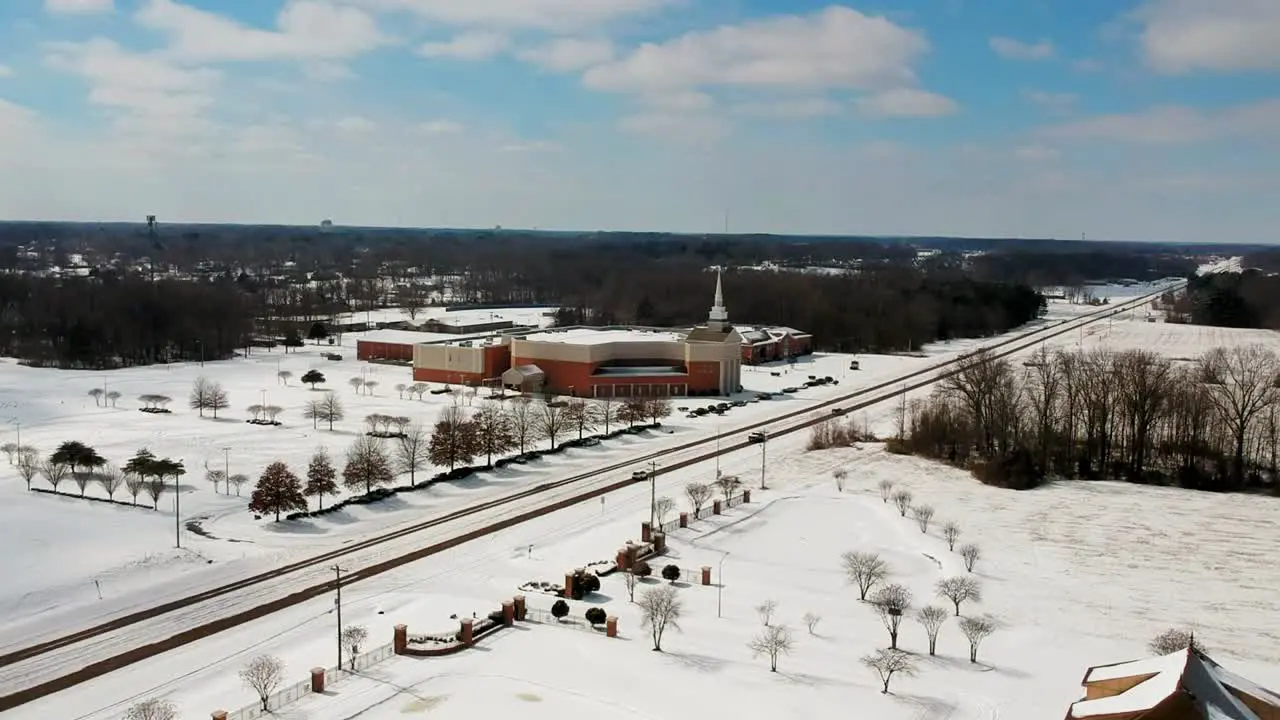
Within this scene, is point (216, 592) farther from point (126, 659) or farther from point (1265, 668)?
point (1265, 668)

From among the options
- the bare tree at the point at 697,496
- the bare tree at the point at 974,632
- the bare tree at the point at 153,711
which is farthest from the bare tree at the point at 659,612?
the bare tree at the point at 153,711

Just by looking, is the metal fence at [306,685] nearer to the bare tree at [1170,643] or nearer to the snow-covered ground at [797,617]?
the snow-covered ground at [797,617]

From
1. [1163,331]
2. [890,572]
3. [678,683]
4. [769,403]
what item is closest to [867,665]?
[678,683]

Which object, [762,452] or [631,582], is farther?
[762,452]

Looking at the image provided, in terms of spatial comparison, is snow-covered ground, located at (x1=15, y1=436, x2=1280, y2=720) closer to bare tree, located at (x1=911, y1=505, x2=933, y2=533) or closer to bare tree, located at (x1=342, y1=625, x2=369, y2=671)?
bare tree, located at (x1=911, y1=505, x2=933, y2=533)

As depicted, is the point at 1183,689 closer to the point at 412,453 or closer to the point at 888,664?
the point at 888,664

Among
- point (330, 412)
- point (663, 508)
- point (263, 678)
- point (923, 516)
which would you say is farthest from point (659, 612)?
point (330, 412)

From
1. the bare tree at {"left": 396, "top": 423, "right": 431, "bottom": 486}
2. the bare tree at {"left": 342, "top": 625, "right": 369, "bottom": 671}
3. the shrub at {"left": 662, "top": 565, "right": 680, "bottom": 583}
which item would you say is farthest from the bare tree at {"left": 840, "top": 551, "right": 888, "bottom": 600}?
the bare tree at {"left": 396, "top": 423, "right": 431, "bottom": 486}
